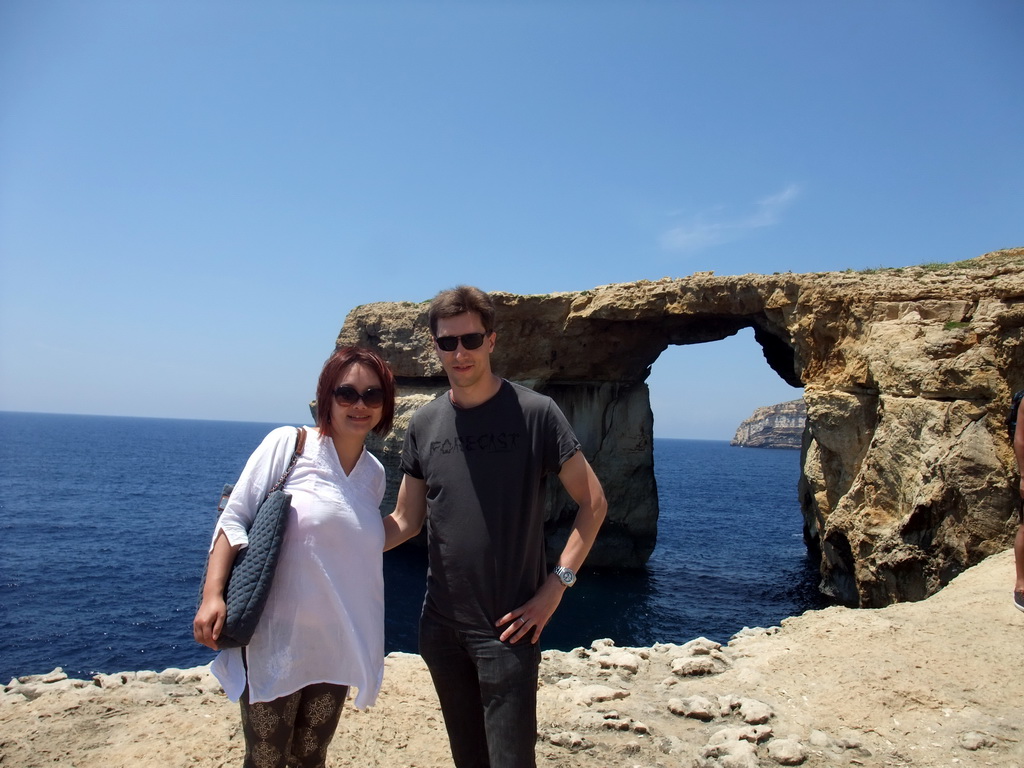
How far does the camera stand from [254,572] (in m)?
2.90

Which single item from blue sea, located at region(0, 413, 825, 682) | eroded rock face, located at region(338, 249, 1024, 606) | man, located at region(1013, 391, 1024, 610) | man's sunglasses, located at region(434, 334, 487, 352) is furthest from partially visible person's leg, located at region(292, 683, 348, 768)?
blue sea, located at region(0, 413, 825, 682)

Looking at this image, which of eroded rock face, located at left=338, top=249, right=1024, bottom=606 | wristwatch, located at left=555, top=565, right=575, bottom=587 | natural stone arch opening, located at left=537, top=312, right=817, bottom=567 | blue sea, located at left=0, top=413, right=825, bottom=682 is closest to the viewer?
wristwatch, located at left=555, top=565, right=575, bottom=587

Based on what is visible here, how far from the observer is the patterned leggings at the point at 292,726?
2945mm

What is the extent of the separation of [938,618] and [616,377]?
1818 cm

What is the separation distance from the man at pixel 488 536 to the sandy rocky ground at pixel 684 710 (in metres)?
2.46

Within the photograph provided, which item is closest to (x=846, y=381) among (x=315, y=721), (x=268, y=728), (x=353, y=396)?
(x=353, y=396)

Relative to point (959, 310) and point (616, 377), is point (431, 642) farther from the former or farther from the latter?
point (616, 377)

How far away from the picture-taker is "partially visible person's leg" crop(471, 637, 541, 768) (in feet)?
9.95

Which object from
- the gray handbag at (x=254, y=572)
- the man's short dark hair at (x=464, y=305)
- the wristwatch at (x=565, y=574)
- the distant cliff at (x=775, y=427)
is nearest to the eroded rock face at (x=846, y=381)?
the wristwatch at (x=565, y=574)

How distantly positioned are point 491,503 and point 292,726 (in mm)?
1271

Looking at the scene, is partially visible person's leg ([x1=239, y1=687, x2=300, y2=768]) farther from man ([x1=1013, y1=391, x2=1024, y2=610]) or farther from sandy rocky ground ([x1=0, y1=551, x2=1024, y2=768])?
man ([x1=1013, y1=391, x2=1024, y2=610])

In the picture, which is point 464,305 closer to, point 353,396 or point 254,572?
point 353,396

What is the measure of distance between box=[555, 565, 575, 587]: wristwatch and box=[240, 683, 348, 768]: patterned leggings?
1.06m

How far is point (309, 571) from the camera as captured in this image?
9.83 ft
